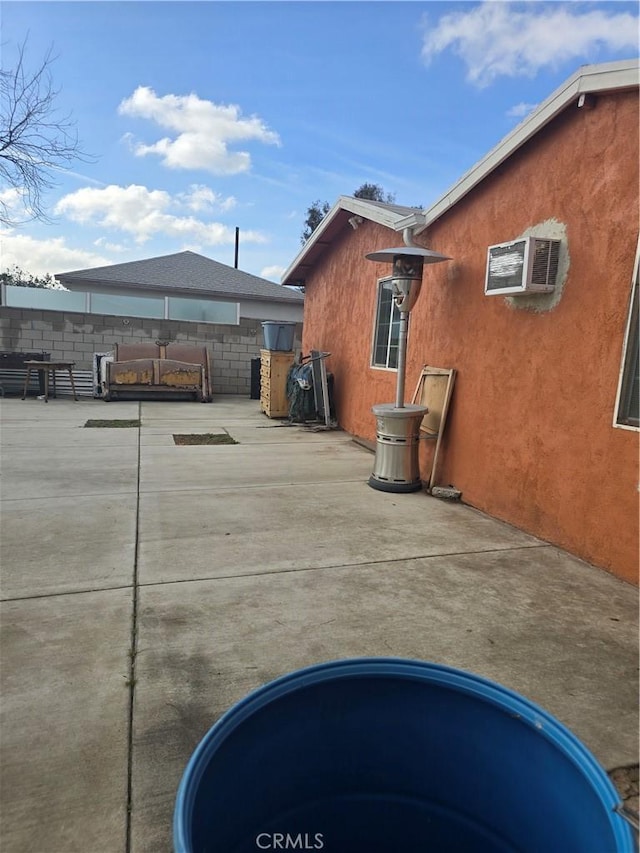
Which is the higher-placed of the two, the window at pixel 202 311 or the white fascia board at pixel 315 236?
the white fascia board at pixel 315 236

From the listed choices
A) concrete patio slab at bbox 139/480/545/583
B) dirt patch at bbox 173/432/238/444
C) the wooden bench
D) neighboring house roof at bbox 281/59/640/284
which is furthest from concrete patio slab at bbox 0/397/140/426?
neighboring house roof at bbox 281/59/640/284

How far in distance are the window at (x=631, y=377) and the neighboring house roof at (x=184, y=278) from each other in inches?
626

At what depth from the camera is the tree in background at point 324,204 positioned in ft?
88.2

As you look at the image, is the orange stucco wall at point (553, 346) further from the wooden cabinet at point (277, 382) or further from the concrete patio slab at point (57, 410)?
the concrete patio slab at point (57, 410)

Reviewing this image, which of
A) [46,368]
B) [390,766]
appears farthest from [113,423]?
[390,766]

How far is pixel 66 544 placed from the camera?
11.1 feet

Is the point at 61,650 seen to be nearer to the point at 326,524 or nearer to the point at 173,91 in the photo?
the point at 326,524

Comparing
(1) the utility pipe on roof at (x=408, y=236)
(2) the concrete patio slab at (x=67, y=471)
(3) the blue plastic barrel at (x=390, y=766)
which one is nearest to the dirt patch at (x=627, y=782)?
(3) the blue plastic barrel at (x=390, y=766)

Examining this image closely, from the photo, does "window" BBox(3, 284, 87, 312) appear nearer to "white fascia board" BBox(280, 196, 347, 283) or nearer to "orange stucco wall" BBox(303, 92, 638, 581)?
"white fascia board" BBox(280, 196, 347, 283)

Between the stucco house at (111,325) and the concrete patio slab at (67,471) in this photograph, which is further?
the stucco house at (111,325)

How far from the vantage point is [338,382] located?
8.48 metres

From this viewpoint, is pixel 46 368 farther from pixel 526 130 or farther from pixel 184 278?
pixel 526 130

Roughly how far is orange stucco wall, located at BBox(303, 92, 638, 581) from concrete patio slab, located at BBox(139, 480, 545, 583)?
0.41 metres

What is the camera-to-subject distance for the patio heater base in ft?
15.8
